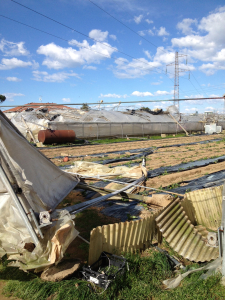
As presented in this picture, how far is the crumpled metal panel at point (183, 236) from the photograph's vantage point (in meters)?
4.71

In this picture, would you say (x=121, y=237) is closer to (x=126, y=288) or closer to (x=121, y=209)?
(x=126, y=288)

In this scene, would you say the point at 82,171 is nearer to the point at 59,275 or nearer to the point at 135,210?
the point at 135,210

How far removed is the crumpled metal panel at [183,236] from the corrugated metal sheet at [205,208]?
2.06ft

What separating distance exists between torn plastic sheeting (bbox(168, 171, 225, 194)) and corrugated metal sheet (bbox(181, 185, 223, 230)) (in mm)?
2401

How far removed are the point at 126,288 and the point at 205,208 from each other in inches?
121

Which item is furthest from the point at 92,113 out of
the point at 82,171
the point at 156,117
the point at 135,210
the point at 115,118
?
the point at 135,210

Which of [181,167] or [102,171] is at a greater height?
[102,171]

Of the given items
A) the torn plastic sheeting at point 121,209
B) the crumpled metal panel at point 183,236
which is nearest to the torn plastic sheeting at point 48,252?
the crumpled metal panel at point 183,236

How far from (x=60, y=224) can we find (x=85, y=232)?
70.3 inches

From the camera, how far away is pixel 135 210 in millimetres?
6766

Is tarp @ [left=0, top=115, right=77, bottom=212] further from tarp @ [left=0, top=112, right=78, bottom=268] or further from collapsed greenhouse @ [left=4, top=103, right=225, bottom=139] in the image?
collapsed greenhouse @ [left=4, top=103, right=225, bottom=139]

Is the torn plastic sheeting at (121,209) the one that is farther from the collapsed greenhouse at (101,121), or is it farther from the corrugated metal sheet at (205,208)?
the collapsed greenhouse at (101,121)

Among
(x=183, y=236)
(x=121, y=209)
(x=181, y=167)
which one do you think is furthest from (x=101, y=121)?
(x=183, y=236)

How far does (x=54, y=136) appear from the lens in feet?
68.8
